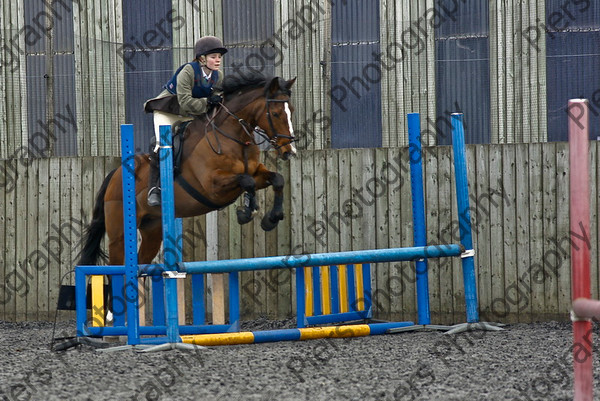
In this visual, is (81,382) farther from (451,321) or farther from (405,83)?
(405,83)

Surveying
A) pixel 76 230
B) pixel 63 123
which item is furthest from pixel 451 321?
pixel 63 123

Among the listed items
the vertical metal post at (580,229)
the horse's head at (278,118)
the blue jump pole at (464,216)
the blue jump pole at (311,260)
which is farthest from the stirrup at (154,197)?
the vertical metal post at (580,229)

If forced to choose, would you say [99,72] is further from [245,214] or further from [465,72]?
[245,214]

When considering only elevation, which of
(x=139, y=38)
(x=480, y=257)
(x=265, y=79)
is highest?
(x=139, y=38)

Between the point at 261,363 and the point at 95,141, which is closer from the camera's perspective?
the point at 261,363

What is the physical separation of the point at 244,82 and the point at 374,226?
2180 millimetres

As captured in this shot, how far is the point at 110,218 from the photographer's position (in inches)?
313

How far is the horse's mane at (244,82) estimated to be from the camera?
23.6 ft

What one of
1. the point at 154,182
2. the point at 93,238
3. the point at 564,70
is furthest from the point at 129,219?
the point at 564,70

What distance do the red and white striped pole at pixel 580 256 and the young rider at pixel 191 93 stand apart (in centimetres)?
403

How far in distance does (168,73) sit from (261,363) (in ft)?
20.1

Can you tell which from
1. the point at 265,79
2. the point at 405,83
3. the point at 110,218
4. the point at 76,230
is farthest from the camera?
the point at 405,83

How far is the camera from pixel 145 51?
11242mm

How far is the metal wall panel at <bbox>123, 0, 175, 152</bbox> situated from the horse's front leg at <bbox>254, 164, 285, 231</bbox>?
4406mm
